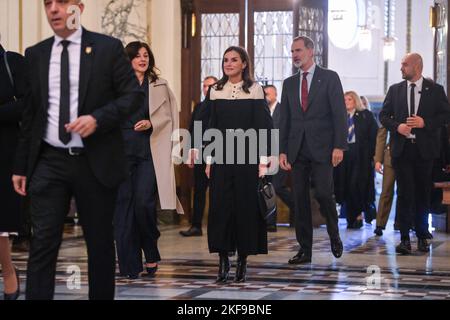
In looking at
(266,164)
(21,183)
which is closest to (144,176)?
(266,164)

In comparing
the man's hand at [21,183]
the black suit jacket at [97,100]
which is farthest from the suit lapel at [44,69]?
the man's hand at [21,183]

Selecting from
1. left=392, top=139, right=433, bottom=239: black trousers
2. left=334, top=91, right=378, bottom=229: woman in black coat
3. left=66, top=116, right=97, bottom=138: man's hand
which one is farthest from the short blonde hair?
left=66, top=116, right=97, bottom=138: man's hand

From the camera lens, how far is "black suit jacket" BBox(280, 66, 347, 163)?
834 cm

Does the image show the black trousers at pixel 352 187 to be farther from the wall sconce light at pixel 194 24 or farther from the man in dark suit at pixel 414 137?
the man in dark suit at pixel 414 137

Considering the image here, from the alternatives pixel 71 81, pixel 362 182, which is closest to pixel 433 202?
pixel 362 182

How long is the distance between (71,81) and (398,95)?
5382mm

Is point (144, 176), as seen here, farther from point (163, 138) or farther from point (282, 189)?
point (282, 189)

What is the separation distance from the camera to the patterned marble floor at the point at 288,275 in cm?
648

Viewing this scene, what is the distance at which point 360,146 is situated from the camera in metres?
13.5

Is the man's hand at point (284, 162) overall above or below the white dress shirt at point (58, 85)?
below

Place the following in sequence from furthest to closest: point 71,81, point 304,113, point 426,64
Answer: point 426,64 < point 304,113 < point 71,81

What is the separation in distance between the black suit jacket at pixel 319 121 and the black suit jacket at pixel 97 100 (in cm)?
374

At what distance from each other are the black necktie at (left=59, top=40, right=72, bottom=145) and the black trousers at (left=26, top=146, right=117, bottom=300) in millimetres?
94
